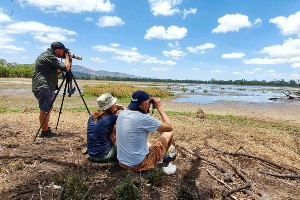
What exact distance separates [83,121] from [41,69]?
13.4ft

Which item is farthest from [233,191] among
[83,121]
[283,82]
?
[283,82]

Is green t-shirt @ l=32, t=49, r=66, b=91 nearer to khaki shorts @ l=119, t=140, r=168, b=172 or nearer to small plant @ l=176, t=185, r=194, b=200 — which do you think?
khaki shorts @ l=119, t=140, r=168, b=172

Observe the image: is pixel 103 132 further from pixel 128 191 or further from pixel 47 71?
pixel 47 71

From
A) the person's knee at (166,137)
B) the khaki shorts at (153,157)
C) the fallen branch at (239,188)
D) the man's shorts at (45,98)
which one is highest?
the man's shorts at (45,98)

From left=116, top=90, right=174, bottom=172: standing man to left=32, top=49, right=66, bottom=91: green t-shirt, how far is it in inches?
124

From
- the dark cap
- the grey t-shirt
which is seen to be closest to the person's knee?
the grey t-shirt

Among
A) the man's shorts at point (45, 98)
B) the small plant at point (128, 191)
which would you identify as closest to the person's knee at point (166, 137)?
the small plant at point (128, 191)

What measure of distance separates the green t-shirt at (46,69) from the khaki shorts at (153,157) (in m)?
3.40

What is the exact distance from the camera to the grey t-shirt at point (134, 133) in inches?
211

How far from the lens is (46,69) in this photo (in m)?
8.07

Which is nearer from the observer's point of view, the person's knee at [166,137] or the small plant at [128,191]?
the small plant at [128,191]

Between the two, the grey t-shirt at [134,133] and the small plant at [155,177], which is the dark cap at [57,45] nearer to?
the grey t-shirt at [134,133]

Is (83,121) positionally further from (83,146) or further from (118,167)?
(118,167)

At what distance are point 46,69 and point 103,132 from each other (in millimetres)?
3018
